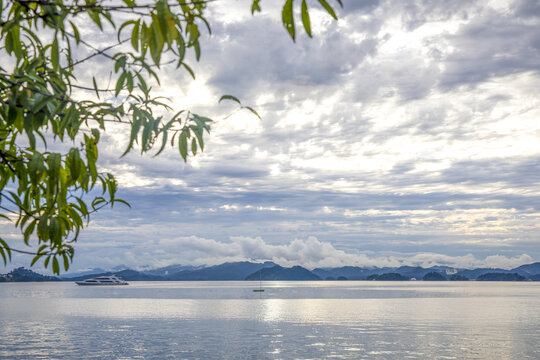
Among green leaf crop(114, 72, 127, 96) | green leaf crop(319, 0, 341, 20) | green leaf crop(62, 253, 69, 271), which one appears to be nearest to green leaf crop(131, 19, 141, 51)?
green leaf crop(114, 72, 127, 96)

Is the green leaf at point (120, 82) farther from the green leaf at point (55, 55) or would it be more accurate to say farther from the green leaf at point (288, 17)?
the green leaf at point (288, 17)

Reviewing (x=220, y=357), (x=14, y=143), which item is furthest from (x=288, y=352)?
(x=14, y=143)

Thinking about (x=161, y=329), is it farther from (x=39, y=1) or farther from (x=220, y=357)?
(x=39, y=1)

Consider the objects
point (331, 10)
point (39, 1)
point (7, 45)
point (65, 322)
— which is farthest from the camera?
point (65, 322)

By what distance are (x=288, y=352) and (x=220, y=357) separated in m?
A: 6.73

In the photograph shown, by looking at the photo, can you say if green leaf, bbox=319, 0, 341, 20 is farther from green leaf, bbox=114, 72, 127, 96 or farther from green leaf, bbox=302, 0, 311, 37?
green leaf, bbox=114, 72, 127, 96

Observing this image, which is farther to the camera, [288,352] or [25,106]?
[288,352]

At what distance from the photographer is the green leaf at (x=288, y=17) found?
321cm

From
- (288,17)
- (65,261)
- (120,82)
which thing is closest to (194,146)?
(120,82)

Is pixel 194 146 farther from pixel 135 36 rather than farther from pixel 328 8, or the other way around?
pixel 328 8

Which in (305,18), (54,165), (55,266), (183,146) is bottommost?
(55,266)

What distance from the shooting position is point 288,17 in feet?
10.6

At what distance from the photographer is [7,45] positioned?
4.68 metres

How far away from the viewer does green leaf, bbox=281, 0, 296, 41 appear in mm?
3213
